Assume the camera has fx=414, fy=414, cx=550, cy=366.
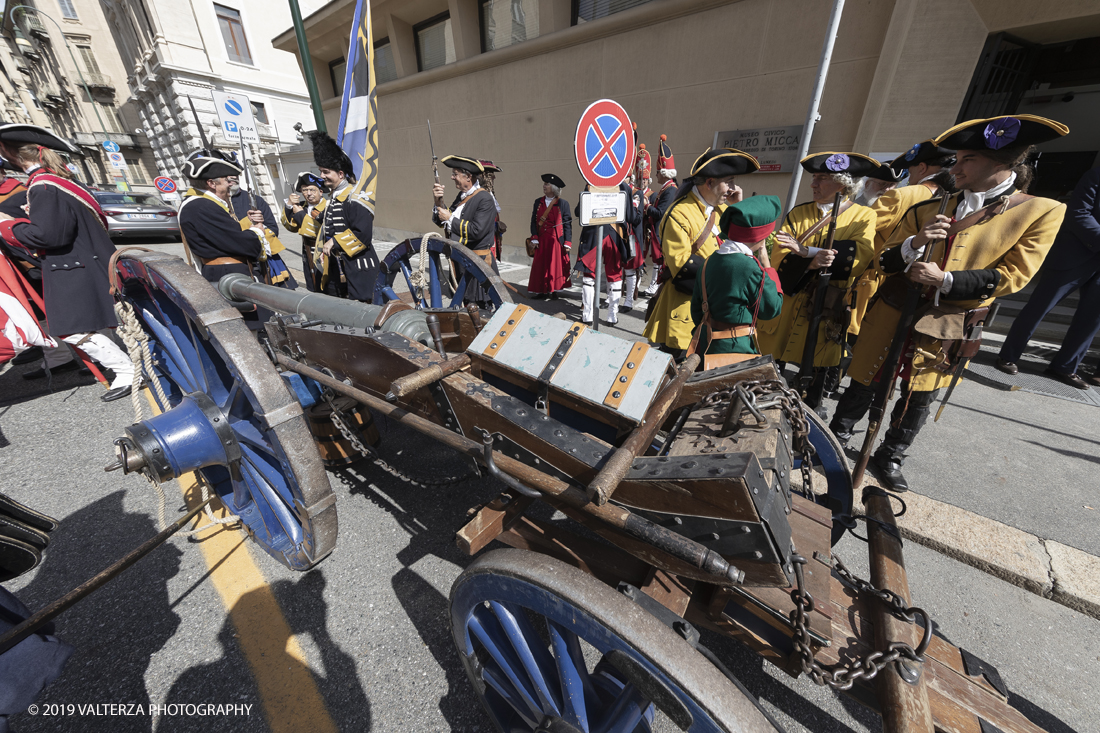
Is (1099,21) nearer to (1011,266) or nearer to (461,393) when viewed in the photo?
(1011,266)

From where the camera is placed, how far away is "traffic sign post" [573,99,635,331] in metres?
2.96

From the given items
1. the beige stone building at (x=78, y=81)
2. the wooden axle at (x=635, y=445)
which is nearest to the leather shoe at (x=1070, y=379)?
the wooden axle at (x=635, y=445)

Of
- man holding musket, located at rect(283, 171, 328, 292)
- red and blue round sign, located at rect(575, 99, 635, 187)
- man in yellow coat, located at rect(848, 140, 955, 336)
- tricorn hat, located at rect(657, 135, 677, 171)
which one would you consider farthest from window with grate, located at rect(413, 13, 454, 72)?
man in yellow coat, located at rect(848, 140, 955, 336)

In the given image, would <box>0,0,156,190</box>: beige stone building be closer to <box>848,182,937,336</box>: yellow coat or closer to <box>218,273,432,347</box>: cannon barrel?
<box>218,273,432,347</box>: cannon barrel

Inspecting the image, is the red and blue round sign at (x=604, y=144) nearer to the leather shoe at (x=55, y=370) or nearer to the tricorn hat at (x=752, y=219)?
the tricorn hat at (x=752, y=219)

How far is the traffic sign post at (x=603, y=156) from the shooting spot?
296 cm

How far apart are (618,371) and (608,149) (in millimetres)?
2380

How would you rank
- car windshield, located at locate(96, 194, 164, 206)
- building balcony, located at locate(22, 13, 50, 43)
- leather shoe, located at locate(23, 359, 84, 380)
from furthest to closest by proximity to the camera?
building balcony, located at locate(22, 13, 50, 43)
car windshield, located at locate(96, 194, 164, 206)
leather shoe, located at locate(23, 359, 84, 380)

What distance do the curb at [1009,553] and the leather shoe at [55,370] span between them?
Result: 7324 millimetres

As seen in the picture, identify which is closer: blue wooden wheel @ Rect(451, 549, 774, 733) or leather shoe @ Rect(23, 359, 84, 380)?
blue wooden wheel @ Rect(451, 549, 774, 733)

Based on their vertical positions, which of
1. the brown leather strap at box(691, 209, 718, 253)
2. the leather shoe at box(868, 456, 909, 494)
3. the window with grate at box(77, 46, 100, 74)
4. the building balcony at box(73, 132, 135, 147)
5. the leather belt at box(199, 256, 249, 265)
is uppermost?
the window with grate at box(77, 46, 100, 74)

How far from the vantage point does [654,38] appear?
20.8 feet

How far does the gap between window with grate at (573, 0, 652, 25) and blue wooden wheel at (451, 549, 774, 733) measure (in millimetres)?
8660

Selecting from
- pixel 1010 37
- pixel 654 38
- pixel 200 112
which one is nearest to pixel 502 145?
pixel 654 38
